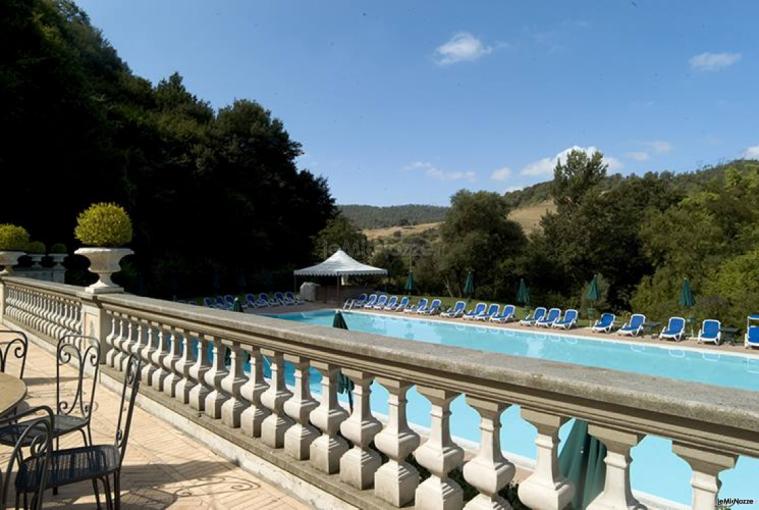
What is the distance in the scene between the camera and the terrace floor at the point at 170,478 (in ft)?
9.87

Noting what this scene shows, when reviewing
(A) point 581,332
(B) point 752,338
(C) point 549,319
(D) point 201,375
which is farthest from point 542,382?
(C) point 549,319

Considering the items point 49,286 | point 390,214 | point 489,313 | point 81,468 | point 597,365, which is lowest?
point 597,365

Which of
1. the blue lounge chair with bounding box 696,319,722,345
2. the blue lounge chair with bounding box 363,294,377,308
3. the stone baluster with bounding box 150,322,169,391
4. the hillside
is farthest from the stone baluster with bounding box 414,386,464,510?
the hillside

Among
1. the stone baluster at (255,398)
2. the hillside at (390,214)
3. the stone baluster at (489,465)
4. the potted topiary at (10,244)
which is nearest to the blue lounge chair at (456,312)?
the potted topiary at (10,244)

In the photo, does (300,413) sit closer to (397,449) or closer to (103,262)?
(397,449)

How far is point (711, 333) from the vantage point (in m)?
16.3

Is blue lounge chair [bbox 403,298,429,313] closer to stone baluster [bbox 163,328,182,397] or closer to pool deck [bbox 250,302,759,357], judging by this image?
pool deck [bbox 250,302,759,357]

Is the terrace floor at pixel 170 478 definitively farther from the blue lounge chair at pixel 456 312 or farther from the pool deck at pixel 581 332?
the blue lounge chair at pixel 456 312

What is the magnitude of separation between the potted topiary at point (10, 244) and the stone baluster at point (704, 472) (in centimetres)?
1211

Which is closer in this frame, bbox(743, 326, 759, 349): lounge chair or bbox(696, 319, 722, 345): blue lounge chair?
bbox(743, 326, 759, 349): lounge chair

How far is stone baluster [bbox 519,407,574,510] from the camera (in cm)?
176

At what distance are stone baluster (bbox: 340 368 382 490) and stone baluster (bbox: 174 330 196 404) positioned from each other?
6.82ft

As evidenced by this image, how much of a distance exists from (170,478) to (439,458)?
2.26 metres

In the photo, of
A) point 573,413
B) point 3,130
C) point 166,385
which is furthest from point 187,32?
point 573,413
